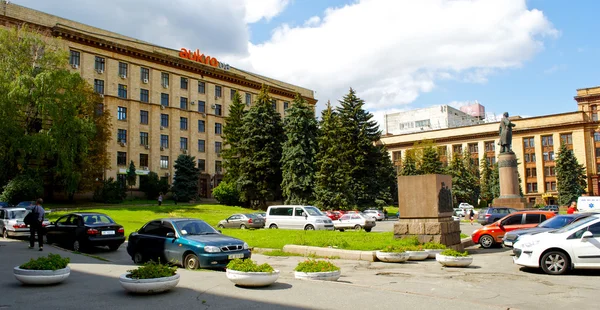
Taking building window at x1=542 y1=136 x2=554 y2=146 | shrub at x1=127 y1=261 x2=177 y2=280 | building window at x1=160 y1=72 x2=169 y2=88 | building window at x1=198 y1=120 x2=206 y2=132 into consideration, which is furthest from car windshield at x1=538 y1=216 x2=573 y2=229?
building window at x1=542 y1=136 x2=554 y2=146

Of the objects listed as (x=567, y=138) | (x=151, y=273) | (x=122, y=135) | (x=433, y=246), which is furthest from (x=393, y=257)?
(x=567, y=138)

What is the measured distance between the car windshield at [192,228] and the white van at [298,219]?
1362cm

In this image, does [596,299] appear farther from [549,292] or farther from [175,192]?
[175,192]

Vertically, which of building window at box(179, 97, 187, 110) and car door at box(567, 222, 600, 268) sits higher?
building window at box(179, 97, 187, 110)

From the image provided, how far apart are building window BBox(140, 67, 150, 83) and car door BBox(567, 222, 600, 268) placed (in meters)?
58.5

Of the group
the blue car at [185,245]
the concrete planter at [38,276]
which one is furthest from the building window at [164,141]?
the concrete planter at [38,276]

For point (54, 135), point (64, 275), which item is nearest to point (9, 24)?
point (54, 135)

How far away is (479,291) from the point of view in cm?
957

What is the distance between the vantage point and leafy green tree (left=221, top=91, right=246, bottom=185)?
191 feet

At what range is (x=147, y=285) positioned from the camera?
26.7 feet

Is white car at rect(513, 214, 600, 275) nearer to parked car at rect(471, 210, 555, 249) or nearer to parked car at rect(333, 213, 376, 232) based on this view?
parked car at rect(471, 210, 555, 249)

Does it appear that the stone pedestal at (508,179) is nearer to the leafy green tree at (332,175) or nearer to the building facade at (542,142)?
the leafy green tree at (332,175)

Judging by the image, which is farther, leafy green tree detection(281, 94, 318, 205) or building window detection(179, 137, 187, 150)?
building window detection(179, 137, 187, 150)

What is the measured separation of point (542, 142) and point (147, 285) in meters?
→ 92.4
